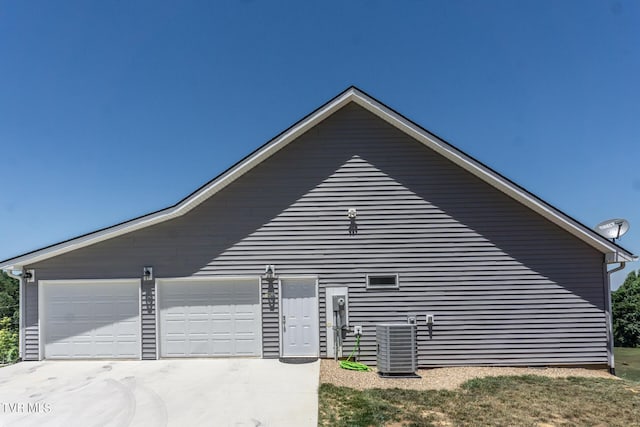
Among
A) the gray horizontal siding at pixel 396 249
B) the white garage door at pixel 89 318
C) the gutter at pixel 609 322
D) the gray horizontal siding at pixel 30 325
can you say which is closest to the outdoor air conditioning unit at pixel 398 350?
the gray horizontal siding at pixel 396 249

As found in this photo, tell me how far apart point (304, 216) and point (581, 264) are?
6.22 metres

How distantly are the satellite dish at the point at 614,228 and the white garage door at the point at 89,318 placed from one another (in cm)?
1058

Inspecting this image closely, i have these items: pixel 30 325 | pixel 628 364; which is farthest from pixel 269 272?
pixel 628 364

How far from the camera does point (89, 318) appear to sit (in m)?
9.45

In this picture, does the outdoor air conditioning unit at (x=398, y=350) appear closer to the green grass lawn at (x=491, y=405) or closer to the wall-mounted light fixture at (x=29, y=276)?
the green grass lawn at (x=491, y=405)

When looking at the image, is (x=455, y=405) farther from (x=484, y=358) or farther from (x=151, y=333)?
(x=151, y=333)

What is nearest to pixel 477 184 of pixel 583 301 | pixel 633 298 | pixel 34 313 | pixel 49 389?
pixel 583 301

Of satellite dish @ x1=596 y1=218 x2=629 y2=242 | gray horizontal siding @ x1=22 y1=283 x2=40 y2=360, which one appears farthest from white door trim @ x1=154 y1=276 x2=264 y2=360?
satellite dish @ x1=596 y1=218 x2=629 y2=242

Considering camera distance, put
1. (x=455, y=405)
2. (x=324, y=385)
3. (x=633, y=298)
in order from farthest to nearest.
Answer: (x=633, y=298) < (x=324, y=385) < (x=455, y=405)

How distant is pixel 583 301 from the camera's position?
903 centimetres

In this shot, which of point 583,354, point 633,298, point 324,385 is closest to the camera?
point 324,385

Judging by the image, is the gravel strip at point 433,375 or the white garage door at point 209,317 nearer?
the gravel strip at point 433,375

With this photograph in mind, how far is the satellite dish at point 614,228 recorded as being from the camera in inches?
355

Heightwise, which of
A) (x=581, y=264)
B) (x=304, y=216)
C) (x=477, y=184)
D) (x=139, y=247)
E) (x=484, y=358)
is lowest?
(x=484, y=358)
